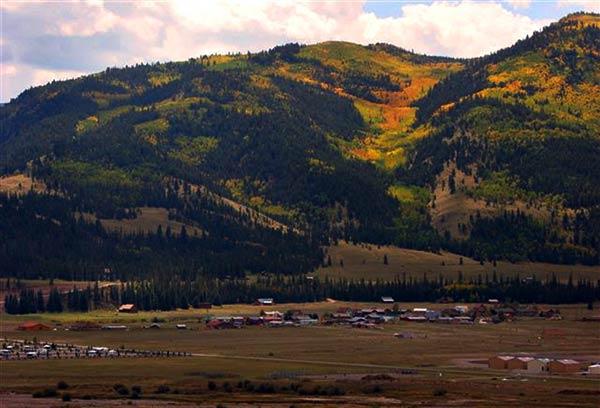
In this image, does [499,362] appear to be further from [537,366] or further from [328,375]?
[328,375]

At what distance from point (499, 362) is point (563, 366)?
7.98 meters

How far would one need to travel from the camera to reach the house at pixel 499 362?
16712 centimetres

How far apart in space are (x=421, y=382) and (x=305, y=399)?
63.3ft

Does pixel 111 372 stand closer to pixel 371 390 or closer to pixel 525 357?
pixel 371 390

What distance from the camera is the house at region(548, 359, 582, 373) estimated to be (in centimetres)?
16362

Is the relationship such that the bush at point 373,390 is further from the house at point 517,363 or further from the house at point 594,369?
the house at point 594,369

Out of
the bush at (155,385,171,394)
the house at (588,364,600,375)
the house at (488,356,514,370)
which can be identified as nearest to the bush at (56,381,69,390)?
the bush at (155,385,171,394)

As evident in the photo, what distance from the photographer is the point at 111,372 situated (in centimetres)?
16025

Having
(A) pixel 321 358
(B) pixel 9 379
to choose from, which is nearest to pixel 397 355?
(A) pixel 321 358

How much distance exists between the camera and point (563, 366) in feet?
538

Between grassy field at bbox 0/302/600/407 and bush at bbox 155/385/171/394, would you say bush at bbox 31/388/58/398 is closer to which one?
grassy field at bbox 0/302/600/407

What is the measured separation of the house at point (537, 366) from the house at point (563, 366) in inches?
25.1

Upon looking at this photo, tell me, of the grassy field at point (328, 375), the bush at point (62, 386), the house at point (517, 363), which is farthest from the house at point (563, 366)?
the bush at point (62, 386)

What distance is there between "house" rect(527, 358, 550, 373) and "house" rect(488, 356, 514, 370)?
2901mm
